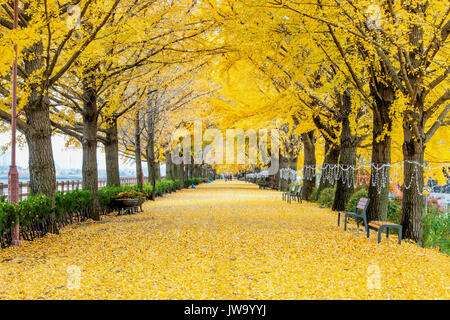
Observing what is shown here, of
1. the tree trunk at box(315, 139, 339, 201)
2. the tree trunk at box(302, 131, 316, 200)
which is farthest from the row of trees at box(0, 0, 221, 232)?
the tree trunk at box(302, 131, 316, 200)

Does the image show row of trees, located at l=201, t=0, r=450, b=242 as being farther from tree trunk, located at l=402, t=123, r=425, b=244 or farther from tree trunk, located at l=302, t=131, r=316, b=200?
tree trunk, located at l=302, t=131, r=316, b=200

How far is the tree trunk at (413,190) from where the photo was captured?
1012 centimetres

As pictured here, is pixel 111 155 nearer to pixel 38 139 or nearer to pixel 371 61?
pixel 38 139

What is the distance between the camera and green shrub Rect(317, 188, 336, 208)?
62.3 feet

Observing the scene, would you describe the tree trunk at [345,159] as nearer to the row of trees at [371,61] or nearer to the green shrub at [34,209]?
the row of trees at [371,61]

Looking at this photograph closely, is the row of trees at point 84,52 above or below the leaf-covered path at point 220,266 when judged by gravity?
above

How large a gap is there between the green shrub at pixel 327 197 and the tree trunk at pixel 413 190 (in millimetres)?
8479

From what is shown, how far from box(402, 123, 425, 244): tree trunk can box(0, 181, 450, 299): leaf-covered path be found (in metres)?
0.93

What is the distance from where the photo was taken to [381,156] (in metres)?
12.5

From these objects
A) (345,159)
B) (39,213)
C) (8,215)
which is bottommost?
(39,213)

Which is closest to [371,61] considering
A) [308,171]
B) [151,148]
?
[308,171]

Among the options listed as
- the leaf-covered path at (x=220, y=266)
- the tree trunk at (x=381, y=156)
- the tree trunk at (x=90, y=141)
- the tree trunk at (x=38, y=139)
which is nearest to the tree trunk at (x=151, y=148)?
the tree trunk at (x=90, y=141)

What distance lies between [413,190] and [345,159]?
21.6 feet

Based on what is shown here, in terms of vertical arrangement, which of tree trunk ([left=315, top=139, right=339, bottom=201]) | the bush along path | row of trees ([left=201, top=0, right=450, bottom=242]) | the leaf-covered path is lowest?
the leaf-covered path
